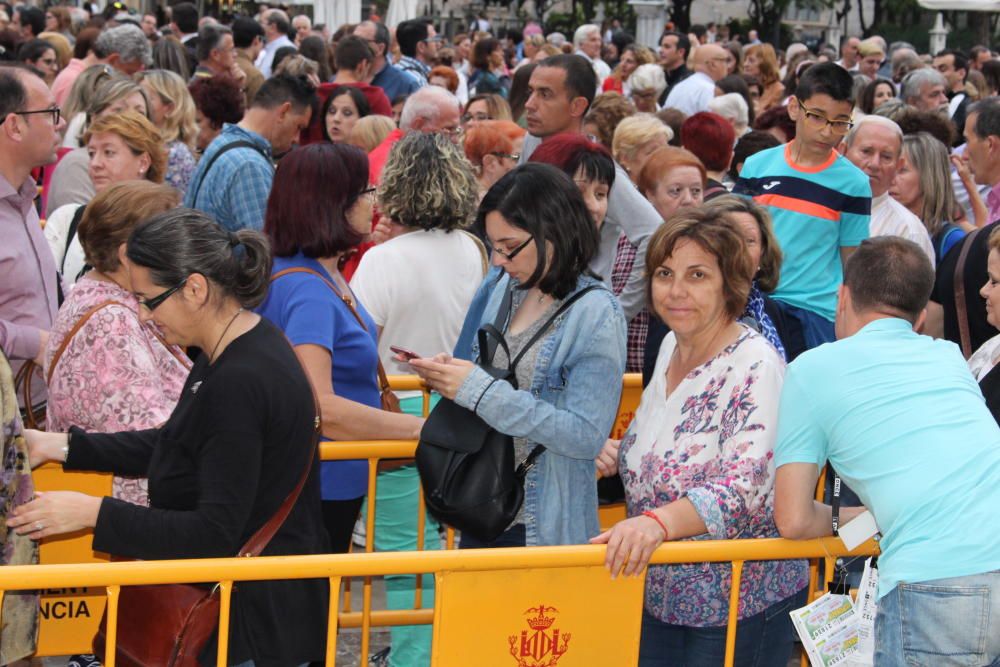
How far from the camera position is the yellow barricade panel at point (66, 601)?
3.97 meters

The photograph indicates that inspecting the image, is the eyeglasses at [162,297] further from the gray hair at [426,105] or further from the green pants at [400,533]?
the gray hair at [426,105]

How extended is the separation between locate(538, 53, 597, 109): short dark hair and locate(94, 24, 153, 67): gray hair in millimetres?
4382

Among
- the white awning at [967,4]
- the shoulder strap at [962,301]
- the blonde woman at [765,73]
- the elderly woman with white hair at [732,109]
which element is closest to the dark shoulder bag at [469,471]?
the shoulder strap at [962,301]

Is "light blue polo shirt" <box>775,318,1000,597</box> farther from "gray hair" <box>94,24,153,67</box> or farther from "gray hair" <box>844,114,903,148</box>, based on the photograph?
"gray hair" <box>94,24,153,67</box>

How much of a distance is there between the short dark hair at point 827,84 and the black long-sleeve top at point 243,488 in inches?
141

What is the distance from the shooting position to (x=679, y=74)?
14.1 metres

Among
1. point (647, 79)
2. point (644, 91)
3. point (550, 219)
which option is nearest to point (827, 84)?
point (550, 219)

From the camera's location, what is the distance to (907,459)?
2920 millimetres

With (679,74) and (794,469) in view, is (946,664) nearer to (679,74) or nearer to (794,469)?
(794,469)

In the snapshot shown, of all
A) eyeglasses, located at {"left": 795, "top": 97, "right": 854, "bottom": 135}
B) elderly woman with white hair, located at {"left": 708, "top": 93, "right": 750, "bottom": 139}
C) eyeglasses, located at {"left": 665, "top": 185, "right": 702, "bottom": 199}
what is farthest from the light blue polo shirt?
elderly woman with white hair, located at {"left": 708, "top": 93, "right": 750, "bottom": 139}

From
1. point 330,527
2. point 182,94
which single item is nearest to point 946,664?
point 330,527

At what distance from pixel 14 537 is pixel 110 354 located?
0.65 m

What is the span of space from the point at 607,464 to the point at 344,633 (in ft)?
7.04

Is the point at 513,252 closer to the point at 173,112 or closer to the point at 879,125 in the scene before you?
the point at 879,125
